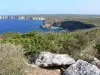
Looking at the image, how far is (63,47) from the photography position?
10.7 metres

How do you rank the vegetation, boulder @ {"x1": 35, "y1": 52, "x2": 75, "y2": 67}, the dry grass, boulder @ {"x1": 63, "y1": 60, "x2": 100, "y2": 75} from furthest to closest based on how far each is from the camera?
the vegetation < boulder @ {"x1": 35, "y1": 52, "x2": 75, "y2": 67} < boulder @ {"x1": 63, "y1": 60, "x2": 100, "y2": 75} < the dry grass

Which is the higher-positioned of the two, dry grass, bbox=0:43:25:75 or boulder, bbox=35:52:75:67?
dry grass, bbox=0:43:25:75

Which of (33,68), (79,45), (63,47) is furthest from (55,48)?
(33,68)

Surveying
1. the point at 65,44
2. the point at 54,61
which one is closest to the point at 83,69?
the point at 54,61

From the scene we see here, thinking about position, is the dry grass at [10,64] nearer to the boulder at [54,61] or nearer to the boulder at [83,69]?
the boulder at [83,69]

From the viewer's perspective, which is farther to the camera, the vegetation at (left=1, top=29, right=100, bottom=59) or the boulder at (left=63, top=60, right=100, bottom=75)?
the vegetation at (left=1, top=29, right=100, bottom=59)

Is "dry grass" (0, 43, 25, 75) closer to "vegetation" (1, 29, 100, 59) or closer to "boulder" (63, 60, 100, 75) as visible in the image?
"boulder" (63, 60, 100, 75)

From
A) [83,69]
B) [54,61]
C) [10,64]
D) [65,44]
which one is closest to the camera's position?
[10,64]

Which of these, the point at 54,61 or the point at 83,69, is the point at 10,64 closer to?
the point at 83,69

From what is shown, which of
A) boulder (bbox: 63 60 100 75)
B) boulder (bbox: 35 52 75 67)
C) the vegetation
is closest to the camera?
boulder (bbox: 63 60 100 75)

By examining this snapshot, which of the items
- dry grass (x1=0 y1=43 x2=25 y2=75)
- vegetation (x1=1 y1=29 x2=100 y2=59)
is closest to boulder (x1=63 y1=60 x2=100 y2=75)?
vegetation (x1=1 y1=29 x2=100 y2=59)

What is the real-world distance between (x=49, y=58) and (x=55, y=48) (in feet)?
4.42

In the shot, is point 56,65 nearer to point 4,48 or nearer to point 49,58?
point 49,58

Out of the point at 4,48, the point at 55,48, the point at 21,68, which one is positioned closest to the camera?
the point at 21,68
